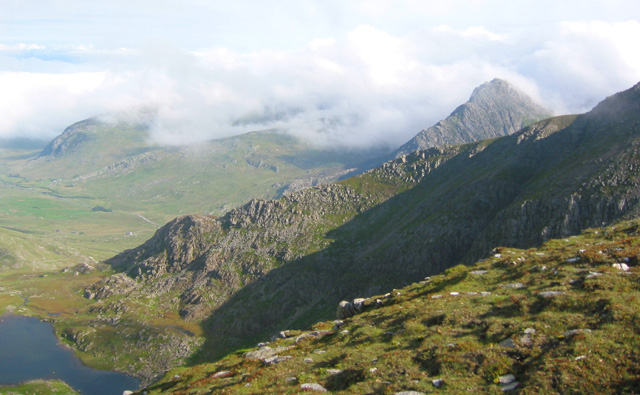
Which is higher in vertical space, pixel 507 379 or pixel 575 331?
pixel 575 331

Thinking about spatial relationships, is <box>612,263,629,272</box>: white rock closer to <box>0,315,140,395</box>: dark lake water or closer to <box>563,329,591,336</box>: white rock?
<box>563,329,591,336</box>: white rock

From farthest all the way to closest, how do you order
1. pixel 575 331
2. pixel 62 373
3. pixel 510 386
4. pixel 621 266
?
pixel 62 373, pixel 621 266, pixel 575 331, pixel 510 386

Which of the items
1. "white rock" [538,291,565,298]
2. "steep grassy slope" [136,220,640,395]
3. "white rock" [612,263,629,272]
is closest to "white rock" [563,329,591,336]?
"steep grassy slope" [136,220,640,395]

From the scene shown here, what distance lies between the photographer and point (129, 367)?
18938 cm

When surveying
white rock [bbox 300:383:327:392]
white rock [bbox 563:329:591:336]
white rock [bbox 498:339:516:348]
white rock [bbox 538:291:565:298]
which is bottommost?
white rock [bbox 300:383:327:392]

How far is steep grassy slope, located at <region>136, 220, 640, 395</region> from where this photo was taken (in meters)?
23.4

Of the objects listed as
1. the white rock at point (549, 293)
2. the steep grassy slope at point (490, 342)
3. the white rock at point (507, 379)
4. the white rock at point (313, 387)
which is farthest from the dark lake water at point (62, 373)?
the white rock at point (507, 379)

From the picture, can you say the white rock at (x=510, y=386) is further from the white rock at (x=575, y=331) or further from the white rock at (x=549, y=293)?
the white rock at (x=549, y=293)

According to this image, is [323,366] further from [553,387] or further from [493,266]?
[493,266]

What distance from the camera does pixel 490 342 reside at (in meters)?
30.0

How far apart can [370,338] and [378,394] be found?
47.1 ft

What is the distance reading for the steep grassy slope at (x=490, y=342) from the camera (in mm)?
23438

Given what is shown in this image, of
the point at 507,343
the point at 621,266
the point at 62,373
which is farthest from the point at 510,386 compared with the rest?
the point at 62,373

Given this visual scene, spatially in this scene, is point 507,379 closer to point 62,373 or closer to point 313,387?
point 313,387
